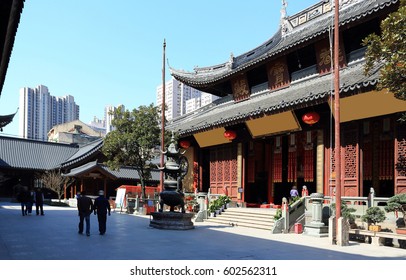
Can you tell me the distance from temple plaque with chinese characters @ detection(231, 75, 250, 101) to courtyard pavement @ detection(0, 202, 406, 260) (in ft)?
32.7

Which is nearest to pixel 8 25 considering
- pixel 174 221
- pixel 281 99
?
pixel 174 221

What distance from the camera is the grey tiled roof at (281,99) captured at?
1376 cm

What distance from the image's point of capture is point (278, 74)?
64.4 ft

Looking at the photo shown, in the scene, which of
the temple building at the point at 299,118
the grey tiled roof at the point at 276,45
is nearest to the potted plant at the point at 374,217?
the temple building at the point at 299,118

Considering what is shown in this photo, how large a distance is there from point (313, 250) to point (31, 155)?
31.9m

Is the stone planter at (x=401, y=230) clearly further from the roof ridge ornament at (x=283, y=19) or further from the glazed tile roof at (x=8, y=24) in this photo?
the roof ridge ornament at (x=283, y=19)

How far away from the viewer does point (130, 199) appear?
2344 cm

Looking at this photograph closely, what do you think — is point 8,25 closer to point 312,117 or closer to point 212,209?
point 312,117

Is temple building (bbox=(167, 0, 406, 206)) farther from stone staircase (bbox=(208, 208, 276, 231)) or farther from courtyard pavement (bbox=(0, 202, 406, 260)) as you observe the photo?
courtyard pavement (bbox=(0, 202, 406, 260))

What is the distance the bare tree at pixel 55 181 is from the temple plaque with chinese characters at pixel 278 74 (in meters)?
19.0

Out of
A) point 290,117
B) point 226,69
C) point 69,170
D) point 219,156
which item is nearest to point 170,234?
point 290,117

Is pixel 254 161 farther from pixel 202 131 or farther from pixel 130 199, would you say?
pixel 130 199

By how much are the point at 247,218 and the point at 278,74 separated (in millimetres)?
7220

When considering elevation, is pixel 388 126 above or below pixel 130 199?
above
